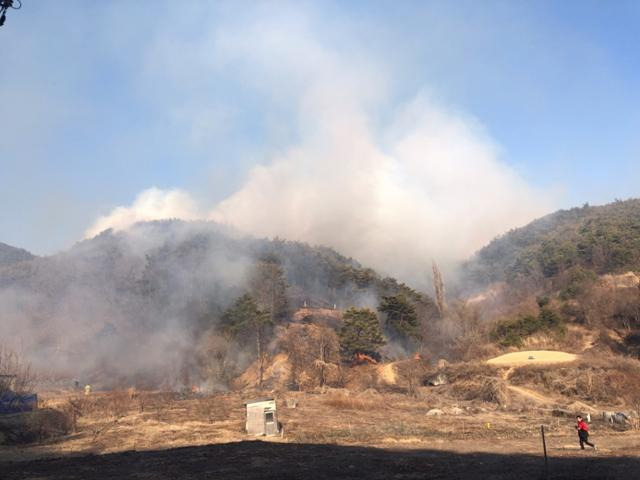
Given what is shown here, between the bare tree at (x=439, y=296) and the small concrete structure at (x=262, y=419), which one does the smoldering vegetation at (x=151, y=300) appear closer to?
the bare tree at (x=439, y=296)

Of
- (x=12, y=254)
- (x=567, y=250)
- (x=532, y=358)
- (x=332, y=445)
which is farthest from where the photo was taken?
(x=12, y=254)

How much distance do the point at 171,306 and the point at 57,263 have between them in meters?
45.5

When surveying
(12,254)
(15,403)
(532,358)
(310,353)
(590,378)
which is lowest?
(590,378)

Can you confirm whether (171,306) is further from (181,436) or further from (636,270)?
(636,270)

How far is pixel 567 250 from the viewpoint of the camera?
81.4 meters

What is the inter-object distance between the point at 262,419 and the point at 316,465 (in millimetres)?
6726

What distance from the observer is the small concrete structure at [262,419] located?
20.4 m

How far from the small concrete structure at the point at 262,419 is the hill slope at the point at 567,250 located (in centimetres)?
6183

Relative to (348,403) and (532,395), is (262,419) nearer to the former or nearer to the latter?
(348,403)

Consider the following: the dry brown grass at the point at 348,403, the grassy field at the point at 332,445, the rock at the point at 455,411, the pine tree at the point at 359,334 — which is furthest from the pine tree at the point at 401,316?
the rock at the point at 455,411

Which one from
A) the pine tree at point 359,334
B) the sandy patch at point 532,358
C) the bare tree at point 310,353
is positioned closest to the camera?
the sandy patch at point 532,358

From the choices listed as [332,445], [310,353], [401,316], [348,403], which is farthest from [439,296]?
[332,445]

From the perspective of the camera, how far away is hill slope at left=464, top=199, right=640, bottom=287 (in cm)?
7081

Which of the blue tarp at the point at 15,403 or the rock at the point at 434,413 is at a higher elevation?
the blue tarp at the point at 15,403
